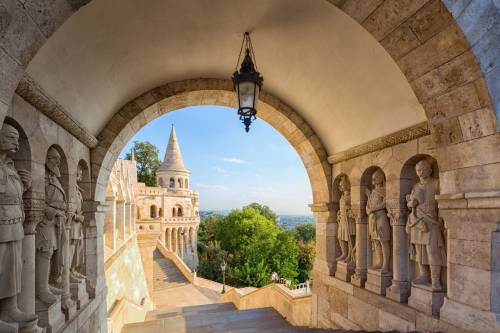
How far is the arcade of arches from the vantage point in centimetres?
237

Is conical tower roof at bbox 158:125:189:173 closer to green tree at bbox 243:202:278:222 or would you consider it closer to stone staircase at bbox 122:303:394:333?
green tree at bbox 243:202:278:222

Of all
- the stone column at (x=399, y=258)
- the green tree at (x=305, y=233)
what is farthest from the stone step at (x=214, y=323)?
the green tree at (x=305, y=233)

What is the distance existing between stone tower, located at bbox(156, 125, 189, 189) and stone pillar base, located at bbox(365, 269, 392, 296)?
31.3 metres

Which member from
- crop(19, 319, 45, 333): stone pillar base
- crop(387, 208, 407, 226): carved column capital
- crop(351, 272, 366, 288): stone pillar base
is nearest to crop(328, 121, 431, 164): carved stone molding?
crop(387, 208, 407, 226): carved column capital

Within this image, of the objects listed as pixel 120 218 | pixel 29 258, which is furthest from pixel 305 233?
pixel 29 258

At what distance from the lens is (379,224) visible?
438cm

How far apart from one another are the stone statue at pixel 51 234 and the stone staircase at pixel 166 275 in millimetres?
16811

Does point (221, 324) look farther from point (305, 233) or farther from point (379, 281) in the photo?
point (305, 233)

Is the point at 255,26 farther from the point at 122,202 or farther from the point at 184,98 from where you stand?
the point at 122,202

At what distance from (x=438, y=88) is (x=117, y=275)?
1120 cm

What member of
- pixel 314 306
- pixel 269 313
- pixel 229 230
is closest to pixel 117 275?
pixel 269 313

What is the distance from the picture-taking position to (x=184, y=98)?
556 centimetres

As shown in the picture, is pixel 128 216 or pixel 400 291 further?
pixel 128 216

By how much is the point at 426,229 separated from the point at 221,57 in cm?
364
